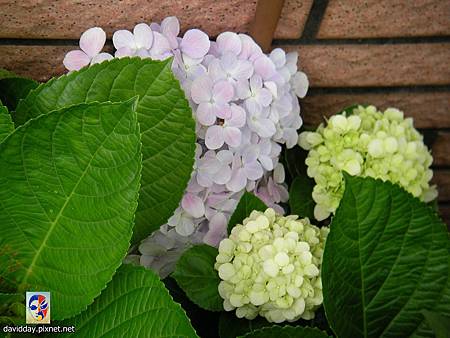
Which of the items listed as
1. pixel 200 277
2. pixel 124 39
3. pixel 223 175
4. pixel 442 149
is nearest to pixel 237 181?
pixel 223 175

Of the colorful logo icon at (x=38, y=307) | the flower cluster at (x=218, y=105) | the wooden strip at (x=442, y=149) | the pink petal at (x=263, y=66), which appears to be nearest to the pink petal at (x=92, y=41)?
the flower cluster at (x=218, y=105)

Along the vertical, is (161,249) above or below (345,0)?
below

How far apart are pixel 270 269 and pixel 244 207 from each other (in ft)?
0.41

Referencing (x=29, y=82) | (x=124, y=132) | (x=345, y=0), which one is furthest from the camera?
(x=345, y=0)

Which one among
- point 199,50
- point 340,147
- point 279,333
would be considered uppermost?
point 199,50

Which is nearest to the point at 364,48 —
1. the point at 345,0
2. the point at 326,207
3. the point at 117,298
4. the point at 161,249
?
the point at 345,0

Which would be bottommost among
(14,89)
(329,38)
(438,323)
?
(438,323)

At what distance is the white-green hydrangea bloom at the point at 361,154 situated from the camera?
39.5 inches

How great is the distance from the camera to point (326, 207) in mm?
1047

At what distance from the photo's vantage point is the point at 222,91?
93 centimetres

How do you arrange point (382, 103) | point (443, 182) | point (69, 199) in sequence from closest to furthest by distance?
1. point (69, 199)
2. point (382, 103)
3. point (443, 182)

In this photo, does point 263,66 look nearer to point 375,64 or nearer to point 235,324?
point 375,64

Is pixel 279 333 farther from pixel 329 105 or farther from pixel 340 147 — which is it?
pixel 329 105

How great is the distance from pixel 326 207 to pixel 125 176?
40 centimetres
